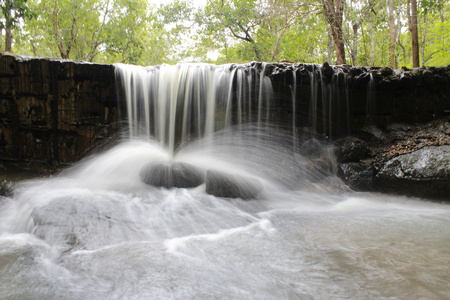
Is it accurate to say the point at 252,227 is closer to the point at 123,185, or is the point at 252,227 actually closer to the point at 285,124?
the point at 123,185

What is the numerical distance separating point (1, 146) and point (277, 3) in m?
12.8

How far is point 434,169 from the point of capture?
6.28 metres

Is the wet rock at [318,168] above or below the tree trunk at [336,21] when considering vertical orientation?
below

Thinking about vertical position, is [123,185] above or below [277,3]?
below

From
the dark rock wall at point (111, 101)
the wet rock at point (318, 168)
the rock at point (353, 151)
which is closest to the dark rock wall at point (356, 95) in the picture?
the dark rock wall at point (111, 101)

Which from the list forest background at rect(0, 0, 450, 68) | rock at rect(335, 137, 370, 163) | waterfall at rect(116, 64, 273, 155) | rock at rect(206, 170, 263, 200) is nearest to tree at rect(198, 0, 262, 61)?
forest background at rect(0, 0, 450, 68)

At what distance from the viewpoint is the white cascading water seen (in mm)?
2791

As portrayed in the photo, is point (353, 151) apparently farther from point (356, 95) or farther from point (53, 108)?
point (53, 108)

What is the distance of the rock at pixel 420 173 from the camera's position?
6203 mm

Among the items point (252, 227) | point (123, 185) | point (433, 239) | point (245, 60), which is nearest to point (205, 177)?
point (123, 185)

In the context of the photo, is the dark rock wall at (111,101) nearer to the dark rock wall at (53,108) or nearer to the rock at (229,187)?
the dark rock wall at (53,108)

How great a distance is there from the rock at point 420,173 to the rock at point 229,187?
3172mm

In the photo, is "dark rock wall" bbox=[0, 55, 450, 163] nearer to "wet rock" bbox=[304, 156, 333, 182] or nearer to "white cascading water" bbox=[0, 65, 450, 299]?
"white cascading water" bbox=[0, 65, 450, 299]

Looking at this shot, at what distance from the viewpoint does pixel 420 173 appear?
6379mm
